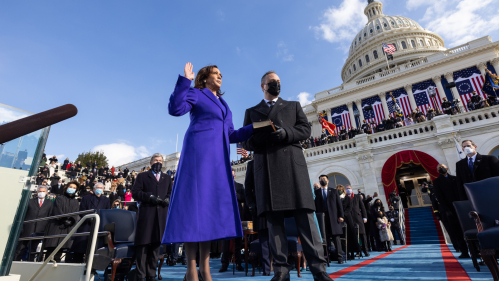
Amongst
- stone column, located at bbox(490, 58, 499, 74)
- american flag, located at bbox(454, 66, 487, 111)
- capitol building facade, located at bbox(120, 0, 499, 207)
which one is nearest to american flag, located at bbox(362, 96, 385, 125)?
capitol building facade, located at bbox(120, 0, 499, 207)

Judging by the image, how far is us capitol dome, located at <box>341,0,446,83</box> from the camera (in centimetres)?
4694

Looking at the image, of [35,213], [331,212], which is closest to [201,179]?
[331,212]

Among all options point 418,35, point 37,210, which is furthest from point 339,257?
point 418,35

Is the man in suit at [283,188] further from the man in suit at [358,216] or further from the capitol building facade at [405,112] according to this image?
the capitol building facade at [405,112]

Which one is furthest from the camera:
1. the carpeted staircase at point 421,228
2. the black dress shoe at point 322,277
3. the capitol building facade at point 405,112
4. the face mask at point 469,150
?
the capitol building facade at point 405,112

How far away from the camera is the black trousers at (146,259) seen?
3.63 meters

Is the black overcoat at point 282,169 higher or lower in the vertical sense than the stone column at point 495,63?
lower

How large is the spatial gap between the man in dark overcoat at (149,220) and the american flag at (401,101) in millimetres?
30099

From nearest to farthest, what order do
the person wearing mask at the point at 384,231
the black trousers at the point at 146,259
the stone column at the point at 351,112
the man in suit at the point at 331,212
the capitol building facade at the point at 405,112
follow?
the black trousers at the point at 146,259
the man in suit at the point at 331,212
the person wearing mask at the point at 384,231
the capitol building facade at the point at 405,112
the stone column at the point at 351,112

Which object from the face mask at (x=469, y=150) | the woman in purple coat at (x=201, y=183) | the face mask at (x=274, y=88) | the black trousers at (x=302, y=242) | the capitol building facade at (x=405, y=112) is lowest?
the black trousers at (x=302, y=242)

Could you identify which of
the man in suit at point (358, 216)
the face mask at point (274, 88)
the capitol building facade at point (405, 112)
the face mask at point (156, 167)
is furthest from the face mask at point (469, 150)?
the capitol building facade at point (405, 112)

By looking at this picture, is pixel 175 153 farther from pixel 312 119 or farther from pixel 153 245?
pixel 153 245

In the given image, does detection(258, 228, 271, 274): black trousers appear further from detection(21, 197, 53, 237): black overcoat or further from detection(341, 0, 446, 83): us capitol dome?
detection(341, 0, 446, 83): us capitol dome

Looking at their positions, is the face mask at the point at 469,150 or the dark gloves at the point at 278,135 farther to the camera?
the face mask at the point at 469,150
